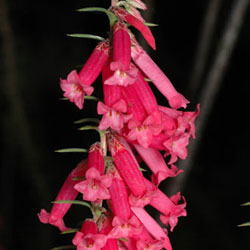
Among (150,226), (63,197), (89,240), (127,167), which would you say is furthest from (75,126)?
(89,240)

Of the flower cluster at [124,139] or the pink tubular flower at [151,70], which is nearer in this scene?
the flower cluster at [124,139]

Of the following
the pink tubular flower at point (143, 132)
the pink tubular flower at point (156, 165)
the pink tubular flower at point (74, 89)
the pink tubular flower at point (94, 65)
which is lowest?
the pink tubular flower at point (156, 165)

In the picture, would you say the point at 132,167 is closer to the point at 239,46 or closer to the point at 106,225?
the point at 106,225

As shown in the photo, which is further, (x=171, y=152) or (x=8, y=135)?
(x=8, y=135)

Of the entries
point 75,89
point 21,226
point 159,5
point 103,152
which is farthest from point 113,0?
point 159,5

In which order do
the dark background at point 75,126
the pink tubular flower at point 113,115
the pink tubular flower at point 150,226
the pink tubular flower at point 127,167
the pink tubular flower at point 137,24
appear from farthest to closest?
the dark background at point 75,126 → the pink tubular flower at point 150,226 → the pink tubular flower at point 127,167 → the pink tubular flower at point 137,24 → the pink tubular flower at point 113,115

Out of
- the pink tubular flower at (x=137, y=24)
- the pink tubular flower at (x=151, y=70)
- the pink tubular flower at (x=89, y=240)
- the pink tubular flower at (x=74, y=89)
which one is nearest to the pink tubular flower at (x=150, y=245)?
the pink tubular flower at (x=89, y=240)

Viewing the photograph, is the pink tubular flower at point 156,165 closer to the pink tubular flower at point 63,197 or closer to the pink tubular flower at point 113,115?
the pink tubular flower at point 63,197

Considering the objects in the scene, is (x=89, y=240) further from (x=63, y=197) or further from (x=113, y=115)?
(x=113, y=115)
